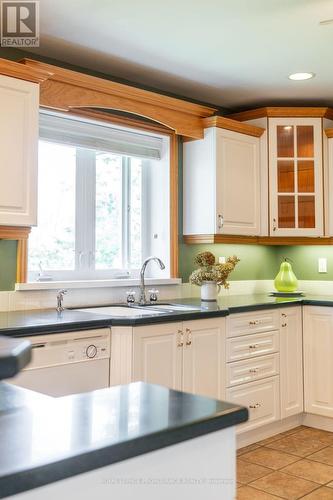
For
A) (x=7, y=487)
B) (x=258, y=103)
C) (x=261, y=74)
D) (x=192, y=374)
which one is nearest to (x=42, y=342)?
(x=192, y=374)

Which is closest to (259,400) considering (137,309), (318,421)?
(318,421)

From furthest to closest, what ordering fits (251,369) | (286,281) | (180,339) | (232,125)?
1. (286,281)
2. (232,125)
3. (251,369)
4. (180,339)

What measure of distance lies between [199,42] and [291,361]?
2.21 m

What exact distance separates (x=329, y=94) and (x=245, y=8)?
1637 mm

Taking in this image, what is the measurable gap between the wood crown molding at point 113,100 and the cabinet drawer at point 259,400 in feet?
5.85

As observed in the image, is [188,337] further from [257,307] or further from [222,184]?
[222,184]

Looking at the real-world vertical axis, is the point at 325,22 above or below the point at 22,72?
above

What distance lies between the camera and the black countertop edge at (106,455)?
2.28ft

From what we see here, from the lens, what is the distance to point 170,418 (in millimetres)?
900

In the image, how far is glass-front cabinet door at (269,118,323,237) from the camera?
4074mm

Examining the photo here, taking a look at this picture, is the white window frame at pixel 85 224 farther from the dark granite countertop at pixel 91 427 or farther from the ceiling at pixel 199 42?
the dark granite countertop at pixel 91 427

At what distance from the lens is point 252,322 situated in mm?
3414

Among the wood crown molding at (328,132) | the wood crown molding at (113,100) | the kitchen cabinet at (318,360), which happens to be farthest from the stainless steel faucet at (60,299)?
the wood crown molding at (328,132)

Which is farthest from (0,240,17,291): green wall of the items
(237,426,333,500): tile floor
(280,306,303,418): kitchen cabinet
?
(280,306,303,418): kitchen cabinet
